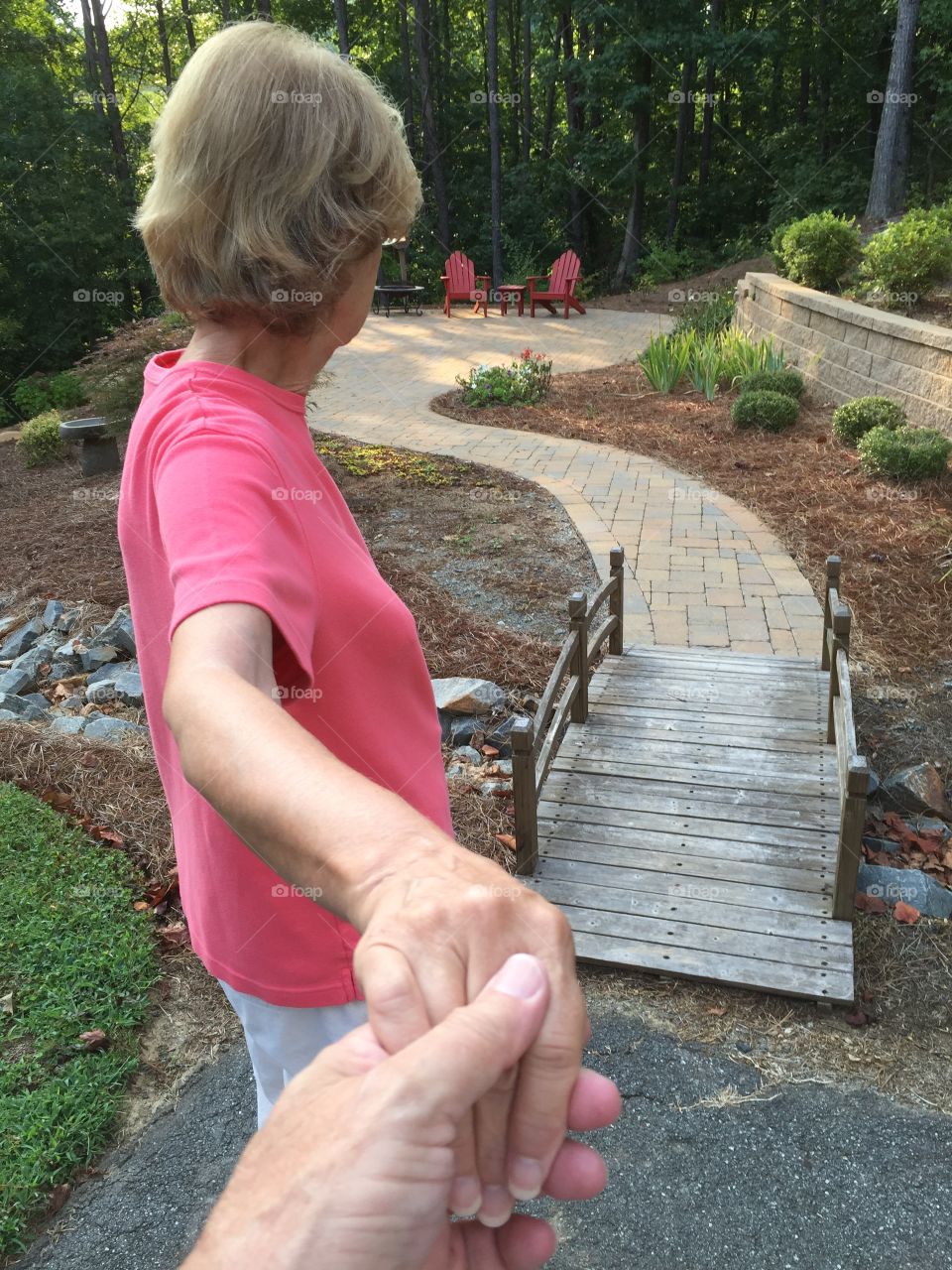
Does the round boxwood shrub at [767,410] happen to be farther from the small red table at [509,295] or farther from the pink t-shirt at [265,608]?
the small red table at [509,295]

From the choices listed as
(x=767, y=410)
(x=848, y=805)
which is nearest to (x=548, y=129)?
(x=767, y=410)

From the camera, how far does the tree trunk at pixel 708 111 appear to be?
21.0 m

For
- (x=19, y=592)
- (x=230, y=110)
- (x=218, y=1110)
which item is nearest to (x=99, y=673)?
(x=19, y=592)

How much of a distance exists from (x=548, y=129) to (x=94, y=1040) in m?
29.0

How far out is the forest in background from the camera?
16266 mm

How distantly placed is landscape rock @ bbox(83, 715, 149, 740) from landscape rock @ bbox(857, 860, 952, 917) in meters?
3.37

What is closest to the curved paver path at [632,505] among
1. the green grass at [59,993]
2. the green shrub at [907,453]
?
the green shrub at [907,453]

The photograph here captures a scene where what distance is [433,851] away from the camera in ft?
1.98

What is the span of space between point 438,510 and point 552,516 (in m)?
1.02

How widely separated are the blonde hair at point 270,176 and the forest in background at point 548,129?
15.2m

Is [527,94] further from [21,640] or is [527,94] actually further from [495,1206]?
[495,1206]

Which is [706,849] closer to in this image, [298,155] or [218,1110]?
[218,1110]

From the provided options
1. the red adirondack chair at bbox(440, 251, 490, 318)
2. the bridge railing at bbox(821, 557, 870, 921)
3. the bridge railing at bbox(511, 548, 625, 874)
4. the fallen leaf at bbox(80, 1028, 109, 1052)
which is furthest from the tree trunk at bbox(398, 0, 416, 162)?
the fallen leaf at bbox(80, 1028, 109, 1052)

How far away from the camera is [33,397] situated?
44.8ft
